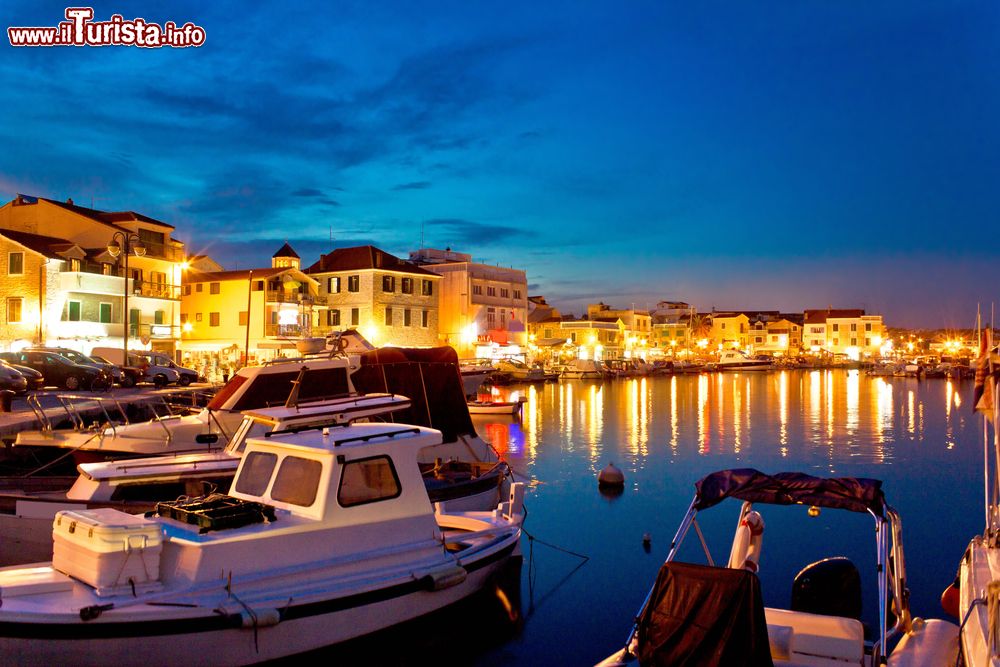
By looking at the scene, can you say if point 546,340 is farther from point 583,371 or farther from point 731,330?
point 731,330

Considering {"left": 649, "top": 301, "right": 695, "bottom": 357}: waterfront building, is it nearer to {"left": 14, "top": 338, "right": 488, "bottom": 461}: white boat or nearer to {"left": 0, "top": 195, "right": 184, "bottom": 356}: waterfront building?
{"left": 0, "top": 195, "right": 184, "bottom": 356}: waterfront building

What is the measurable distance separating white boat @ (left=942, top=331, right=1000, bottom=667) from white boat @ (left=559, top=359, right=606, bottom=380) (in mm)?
83238

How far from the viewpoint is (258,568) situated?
9555 mm

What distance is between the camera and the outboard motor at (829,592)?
13172mm

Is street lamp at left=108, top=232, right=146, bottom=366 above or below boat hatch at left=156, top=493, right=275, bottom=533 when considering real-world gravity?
above

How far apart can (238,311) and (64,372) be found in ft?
91.2

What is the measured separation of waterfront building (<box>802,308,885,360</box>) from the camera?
15212cm

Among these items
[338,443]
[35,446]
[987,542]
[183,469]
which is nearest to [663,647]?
[338,443]

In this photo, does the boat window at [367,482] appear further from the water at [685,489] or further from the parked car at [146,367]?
the parked car at [146,367]

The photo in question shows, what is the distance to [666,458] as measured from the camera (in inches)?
1314

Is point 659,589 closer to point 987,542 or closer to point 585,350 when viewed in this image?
point 987,542

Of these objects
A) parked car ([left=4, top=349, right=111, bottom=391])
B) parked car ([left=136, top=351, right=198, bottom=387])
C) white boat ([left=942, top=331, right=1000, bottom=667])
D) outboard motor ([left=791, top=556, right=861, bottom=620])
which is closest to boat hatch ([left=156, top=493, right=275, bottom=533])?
white boat ([left=942, top=331, right=1000, bottom=667])

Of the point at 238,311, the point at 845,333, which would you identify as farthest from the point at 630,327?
the point at 238,311

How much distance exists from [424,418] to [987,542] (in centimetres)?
1256
